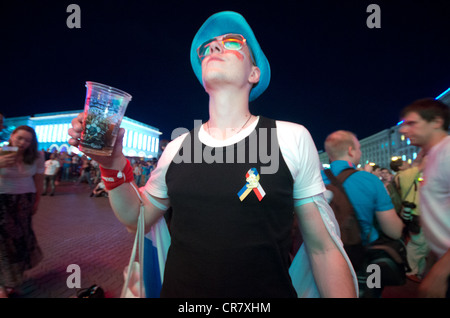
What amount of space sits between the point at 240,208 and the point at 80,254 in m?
4.80

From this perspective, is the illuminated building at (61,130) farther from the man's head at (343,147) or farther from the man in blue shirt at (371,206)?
the man in blue shirt at (371,206)

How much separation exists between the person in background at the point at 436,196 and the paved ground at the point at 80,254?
2458mm

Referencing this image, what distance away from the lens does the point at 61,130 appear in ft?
197

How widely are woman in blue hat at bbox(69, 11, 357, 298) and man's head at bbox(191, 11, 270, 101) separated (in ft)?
0.05

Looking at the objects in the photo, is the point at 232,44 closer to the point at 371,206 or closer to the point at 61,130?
the point at 371,206

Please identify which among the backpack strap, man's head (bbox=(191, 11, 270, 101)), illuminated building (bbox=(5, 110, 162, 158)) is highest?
illuminated building (bbox=(5, 110, 162, 158))

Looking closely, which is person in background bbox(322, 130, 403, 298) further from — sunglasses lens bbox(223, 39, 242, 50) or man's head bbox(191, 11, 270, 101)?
sunglasses lens bbox(223, 39, 242, 50)

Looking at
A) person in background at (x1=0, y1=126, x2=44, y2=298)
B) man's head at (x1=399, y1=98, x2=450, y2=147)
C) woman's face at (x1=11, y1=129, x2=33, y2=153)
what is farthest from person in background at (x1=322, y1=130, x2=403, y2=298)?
woman's face at (x1=11, y1=129, x2=33, y2=153)

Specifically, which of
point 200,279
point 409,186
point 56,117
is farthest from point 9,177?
point 56,117

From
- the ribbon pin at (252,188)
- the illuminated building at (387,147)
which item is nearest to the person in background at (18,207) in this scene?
the ribbon pin at (252,188)

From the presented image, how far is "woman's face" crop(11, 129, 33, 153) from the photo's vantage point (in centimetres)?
350

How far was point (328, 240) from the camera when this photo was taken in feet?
4.05

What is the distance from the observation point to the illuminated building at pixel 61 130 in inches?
2346
